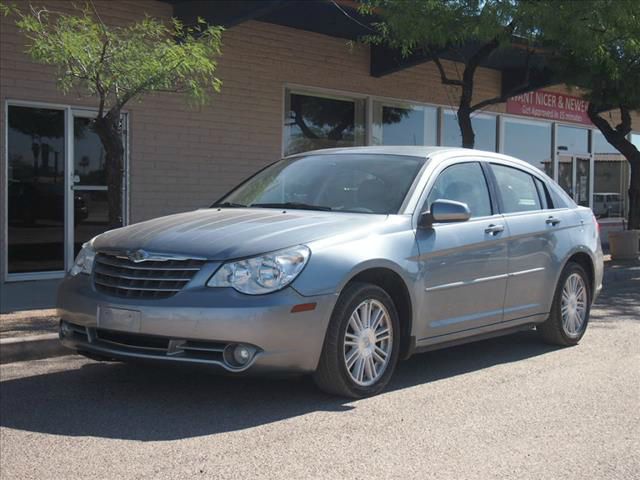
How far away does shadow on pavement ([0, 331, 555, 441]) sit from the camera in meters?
4.98

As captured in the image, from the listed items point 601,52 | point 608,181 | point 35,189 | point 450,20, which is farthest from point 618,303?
point 608,181

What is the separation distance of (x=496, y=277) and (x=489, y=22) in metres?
5.28

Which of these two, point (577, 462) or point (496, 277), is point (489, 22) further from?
point (577, 462)

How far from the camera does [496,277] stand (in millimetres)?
6477

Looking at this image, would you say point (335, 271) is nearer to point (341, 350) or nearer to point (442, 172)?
point (341, 350)

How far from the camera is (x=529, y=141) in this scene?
1955 cm

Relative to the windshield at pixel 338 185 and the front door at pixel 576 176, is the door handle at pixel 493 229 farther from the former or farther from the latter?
the front door at pixel 576 176

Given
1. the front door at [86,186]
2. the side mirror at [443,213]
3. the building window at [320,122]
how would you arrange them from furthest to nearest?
the building window at [320,122] < the front door at [86,186] < the side mirror at [443,213]

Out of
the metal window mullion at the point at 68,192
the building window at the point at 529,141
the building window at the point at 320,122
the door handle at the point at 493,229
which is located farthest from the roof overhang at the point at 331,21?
the door handle at the point at 493,229

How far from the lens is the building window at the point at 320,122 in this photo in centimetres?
1398

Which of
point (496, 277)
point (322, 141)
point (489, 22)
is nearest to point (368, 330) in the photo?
point (496, 277)

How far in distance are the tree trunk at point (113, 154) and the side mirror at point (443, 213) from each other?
3.49 metres

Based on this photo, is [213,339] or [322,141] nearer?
[213,339]

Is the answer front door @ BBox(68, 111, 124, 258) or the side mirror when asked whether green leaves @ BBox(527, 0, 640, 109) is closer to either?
the side mirror
